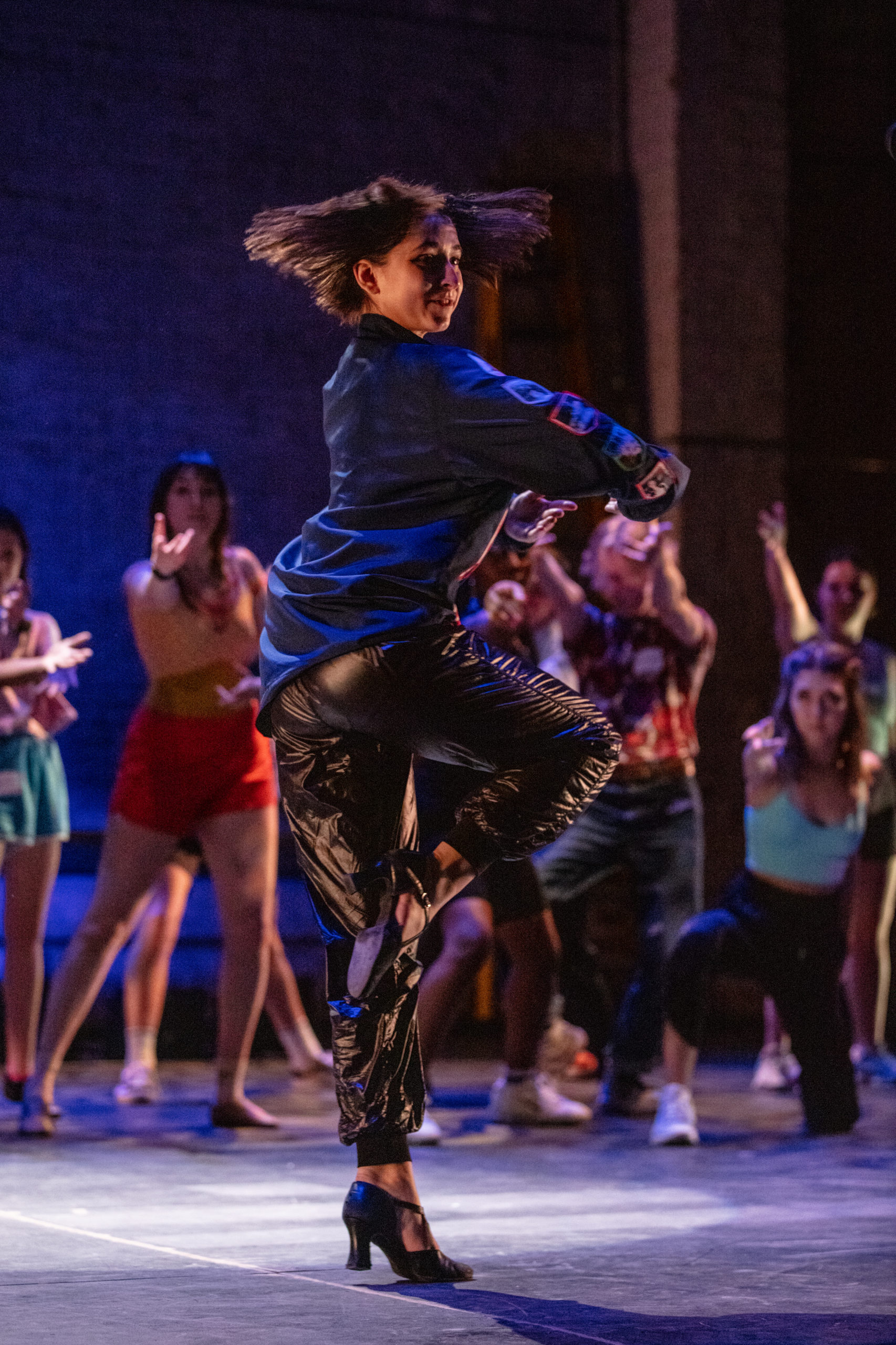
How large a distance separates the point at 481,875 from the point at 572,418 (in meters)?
3.01

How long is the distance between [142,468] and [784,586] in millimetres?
2740

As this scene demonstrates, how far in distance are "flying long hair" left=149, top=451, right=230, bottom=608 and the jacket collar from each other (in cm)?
255

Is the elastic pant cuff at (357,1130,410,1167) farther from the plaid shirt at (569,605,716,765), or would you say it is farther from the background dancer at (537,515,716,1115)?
the plaid shirt at (569,605,716,765)

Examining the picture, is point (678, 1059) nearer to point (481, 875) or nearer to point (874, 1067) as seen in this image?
point (481, 875)

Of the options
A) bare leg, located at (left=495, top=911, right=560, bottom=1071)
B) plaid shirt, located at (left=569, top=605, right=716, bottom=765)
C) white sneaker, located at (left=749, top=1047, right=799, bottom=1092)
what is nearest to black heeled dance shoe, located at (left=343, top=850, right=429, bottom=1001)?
bare leg, located at (left=495, top=911, right=560, bottom=1071)

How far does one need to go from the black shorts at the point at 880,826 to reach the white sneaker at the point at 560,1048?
1.36m

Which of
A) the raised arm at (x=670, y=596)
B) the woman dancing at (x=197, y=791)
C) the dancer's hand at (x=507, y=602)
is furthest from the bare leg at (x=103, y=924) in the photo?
the raised arm at (x=670, y=596)

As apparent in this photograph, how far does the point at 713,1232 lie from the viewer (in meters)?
4.02

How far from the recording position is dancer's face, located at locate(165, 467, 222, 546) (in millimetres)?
5918

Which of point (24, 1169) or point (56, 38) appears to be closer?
point (24, 1169)

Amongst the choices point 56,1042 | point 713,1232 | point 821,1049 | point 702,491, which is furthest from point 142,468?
point 713,1232

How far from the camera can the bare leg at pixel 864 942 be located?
770cm

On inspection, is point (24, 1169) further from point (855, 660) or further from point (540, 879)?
point (855, 660)

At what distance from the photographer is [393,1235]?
3.37 m
